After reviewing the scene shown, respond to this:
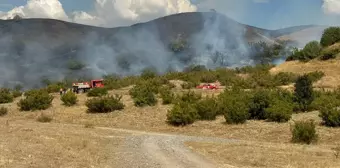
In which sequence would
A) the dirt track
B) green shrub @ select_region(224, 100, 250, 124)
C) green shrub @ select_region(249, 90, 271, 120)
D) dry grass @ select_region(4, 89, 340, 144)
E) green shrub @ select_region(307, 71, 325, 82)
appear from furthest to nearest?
green shrub @ select_region(307, 71, 325, 82), green shrub @ select_region(249, 90, 271, 120), green shrub @ select_region(224, 100, 250, 124), dry grass @ select_region(4, 89, 340, 144), the dirt track

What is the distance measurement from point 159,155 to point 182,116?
10.4 meters

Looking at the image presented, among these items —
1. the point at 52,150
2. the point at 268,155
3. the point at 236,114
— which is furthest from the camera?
the point at 236,114

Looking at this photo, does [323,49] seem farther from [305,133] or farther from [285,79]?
[305,133]

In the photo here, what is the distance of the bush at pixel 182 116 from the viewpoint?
78.3 feet

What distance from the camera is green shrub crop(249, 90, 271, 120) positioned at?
24219 mm

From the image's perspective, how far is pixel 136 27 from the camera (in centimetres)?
11150

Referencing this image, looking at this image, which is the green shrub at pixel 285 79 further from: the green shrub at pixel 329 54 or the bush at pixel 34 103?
the bush at pixel 34 103

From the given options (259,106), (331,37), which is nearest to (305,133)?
(259,106)

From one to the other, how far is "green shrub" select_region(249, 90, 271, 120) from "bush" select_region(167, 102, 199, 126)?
3120mm

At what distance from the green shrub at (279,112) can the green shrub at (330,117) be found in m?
1.82

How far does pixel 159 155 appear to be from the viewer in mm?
13492

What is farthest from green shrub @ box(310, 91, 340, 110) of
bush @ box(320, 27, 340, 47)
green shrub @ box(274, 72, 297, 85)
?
bush @ box(320, 27, 340, 47)

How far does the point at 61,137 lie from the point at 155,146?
3.57 metres

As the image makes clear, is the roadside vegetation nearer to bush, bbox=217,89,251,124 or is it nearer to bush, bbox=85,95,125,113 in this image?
bush, bbox=217,89,251,124
